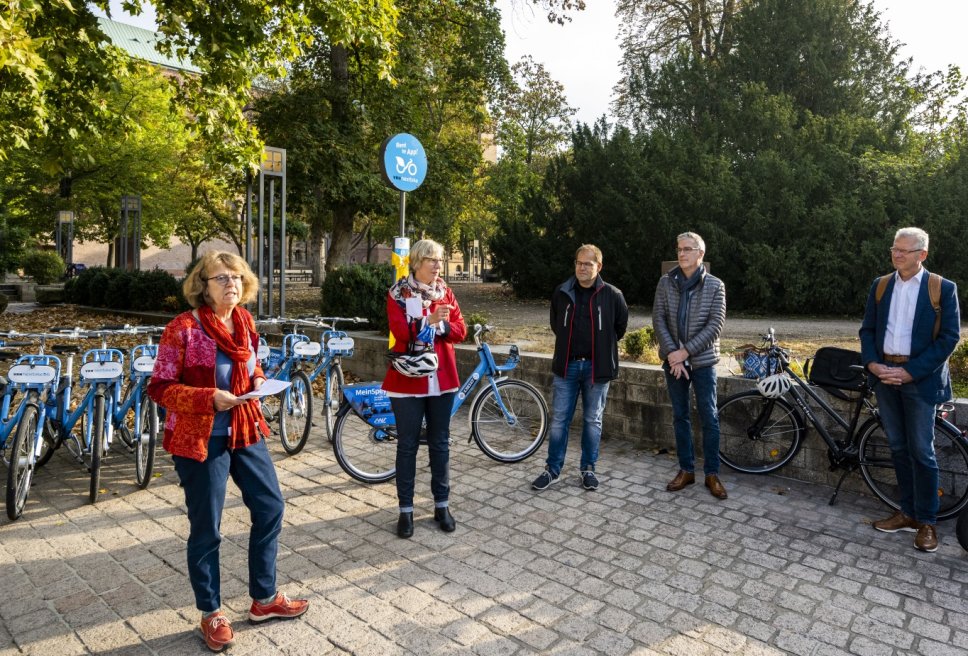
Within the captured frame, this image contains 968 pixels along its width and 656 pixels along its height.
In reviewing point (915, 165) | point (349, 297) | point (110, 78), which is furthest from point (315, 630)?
point (915, 165)

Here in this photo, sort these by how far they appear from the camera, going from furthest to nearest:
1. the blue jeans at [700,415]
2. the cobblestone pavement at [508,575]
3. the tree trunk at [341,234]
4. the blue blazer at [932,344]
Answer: the tree trunk at [341,234], the blue jeans at [700,415], the blue blazer at [932,344], the cobblestone pavement at [508,575]

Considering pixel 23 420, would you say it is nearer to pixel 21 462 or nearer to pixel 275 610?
pixel 21 462

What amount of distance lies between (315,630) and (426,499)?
1.92 meters

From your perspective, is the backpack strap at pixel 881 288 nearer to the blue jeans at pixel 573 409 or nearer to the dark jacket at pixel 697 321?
the dark jacket at pixel 697 321

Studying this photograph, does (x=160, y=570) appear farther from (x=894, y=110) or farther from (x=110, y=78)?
(x=894, y=110)

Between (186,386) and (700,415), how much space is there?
3905 mm

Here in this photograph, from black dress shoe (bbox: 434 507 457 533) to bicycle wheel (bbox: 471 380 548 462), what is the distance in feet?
5.04

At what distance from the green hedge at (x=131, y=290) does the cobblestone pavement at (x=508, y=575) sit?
1170 centimetres

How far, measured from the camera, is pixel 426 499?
510 cm

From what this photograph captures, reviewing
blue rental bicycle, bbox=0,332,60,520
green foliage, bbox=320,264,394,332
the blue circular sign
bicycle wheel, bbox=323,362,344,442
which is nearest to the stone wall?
bicycle wheel, bbox=323,362,344,442

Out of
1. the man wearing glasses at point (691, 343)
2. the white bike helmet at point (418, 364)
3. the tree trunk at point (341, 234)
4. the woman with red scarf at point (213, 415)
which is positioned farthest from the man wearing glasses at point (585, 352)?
the tree trunk at point (341, 234)

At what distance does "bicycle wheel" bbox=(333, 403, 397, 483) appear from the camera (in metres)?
5.43

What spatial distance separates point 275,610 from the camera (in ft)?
10.7

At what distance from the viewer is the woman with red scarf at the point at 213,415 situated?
290 cm
